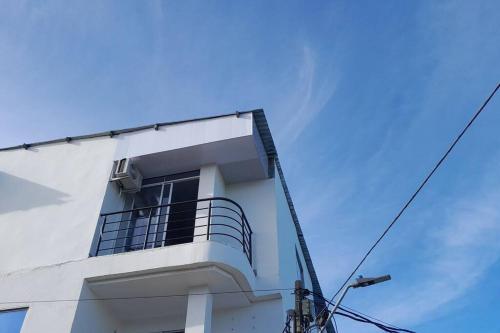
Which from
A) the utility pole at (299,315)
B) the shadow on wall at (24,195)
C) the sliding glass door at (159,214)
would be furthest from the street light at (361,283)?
the shadow on wall at (24,195)

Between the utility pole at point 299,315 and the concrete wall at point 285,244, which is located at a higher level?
the concrete wall at point 285,244

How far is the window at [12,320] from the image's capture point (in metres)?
8.39

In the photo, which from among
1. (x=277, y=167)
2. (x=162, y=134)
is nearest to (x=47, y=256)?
(x=162, y=134)

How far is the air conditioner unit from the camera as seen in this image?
10.5 metres

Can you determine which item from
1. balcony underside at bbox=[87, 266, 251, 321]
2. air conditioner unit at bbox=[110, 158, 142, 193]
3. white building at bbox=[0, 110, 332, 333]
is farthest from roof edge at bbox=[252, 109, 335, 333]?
air conditioner unit at bbox=[110, 158, 142, 193]

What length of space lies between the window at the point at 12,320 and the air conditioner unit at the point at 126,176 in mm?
3395

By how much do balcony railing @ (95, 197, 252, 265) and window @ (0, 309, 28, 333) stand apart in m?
1.76

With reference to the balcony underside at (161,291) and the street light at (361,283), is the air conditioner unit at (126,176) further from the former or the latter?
the street light at (361,283)

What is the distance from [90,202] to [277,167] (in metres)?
4.84

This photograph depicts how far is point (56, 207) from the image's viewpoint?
10.3 m

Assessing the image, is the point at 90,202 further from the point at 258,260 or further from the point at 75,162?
the point at 258,260

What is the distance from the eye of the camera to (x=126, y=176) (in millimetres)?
10508

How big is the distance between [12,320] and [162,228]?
3414mm

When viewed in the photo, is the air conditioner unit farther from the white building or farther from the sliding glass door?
the sliding glass door
